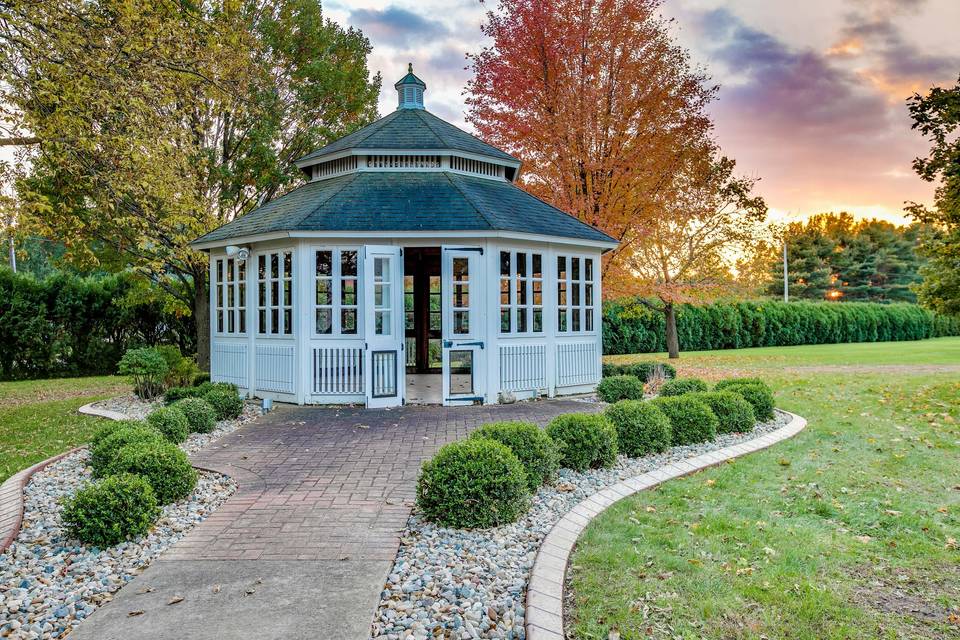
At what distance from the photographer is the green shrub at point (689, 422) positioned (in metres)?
7.11

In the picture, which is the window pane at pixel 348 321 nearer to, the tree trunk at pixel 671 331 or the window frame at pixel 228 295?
the window frame at pixel 228 295

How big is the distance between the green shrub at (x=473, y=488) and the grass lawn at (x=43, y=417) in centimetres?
476

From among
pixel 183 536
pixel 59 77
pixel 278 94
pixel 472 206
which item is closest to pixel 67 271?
pixel 278 94

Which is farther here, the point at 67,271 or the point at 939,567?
the point at 67,271

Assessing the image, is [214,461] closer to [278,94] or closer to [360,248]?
[360,248]

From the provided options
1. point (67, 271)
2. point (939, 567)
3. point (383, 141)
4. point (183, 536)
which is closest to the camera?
point (939, 567)

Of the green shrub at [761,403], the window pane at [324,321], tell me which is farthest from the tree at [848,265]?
the window pane at [324,321]

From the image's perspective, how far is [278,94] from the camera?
52.0ft

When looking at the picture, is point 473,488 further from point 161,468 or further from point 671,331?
point 671,331

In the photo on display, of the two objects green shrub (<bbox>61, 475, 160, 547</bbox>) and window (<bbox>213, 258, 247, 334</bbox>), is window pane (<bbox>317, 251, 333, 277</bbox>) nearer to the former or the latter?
window (<bbox>213, 258, 247, 334</bbox>)

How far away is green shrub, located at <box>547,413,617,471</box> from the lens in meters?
5.82

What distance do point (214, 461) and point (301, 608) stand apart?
3803 mm

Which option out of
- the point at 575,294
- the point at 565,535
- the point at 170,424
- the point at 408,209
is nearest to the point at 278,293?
the point at 408,209

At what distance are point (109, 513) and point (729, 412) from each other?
22.7ft
